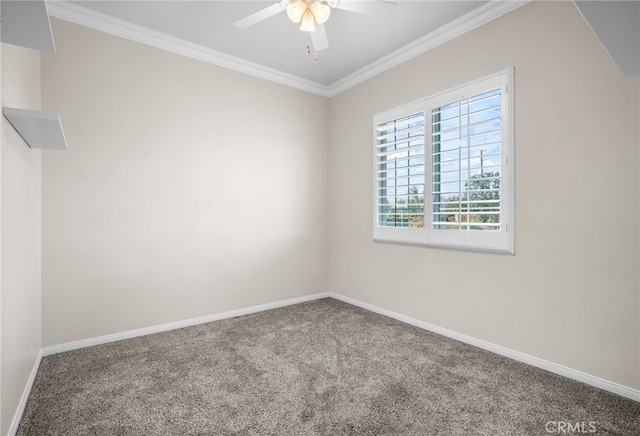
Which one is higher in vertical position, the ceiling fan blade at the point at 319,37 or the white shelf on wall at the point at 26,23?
the ceiling fan blade at the point at 319,37

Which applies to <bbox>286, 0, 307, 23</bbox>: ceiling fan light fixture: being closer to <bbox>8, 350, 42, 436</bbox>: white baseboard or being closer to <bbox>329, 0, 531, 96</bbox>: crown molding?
<bbox>329, 0, 531, 96</bbox>: crown molding

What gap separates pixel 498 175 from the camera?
248 centimetres

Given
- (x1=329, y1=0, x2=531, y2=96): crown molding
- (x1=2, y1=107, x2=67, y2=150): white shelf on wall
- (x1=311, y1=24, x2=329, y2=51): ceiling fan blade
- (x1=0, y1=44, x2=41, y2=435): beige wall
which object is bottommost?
(x1=0, y1=44, x2=41, y2=435): beige wall

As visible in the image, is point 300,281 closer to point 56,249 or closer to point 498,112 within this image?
point 56,249

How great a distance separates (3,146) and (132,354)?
5.65ft

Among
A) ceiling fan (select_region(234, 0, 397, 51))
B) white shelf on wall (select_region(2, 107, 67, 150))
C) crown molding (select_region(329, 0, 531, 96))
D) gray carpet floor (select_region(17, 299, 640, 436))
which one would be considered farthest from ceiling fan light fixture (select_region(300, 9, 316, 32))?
gray carpet floor (select_region(17, 299, 640, 436))

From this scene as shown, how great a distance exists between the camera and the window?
2.47m

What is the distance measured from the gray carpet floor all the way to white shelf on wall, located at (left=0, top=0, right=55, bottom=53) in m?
1.74

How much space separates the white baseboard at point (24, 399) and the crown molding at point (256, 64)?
2.57m

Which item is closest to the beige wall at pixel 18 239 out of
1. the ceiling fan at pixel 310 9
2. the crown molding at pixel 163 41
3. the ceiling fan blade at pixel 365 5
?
the crown molding at pixel 163 41

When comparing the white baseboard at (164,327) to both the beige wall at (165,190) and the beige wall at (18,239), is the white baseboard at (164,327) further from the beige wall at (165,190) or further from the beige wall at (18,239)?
the beige wall at (18,239)

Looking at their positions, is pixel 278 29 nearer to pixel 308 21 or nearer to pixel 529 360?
pixel 308 21

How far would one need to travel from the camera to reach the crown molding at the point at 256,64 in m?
2.51

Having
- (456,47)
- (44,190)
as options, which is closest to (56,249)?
(44,190)
